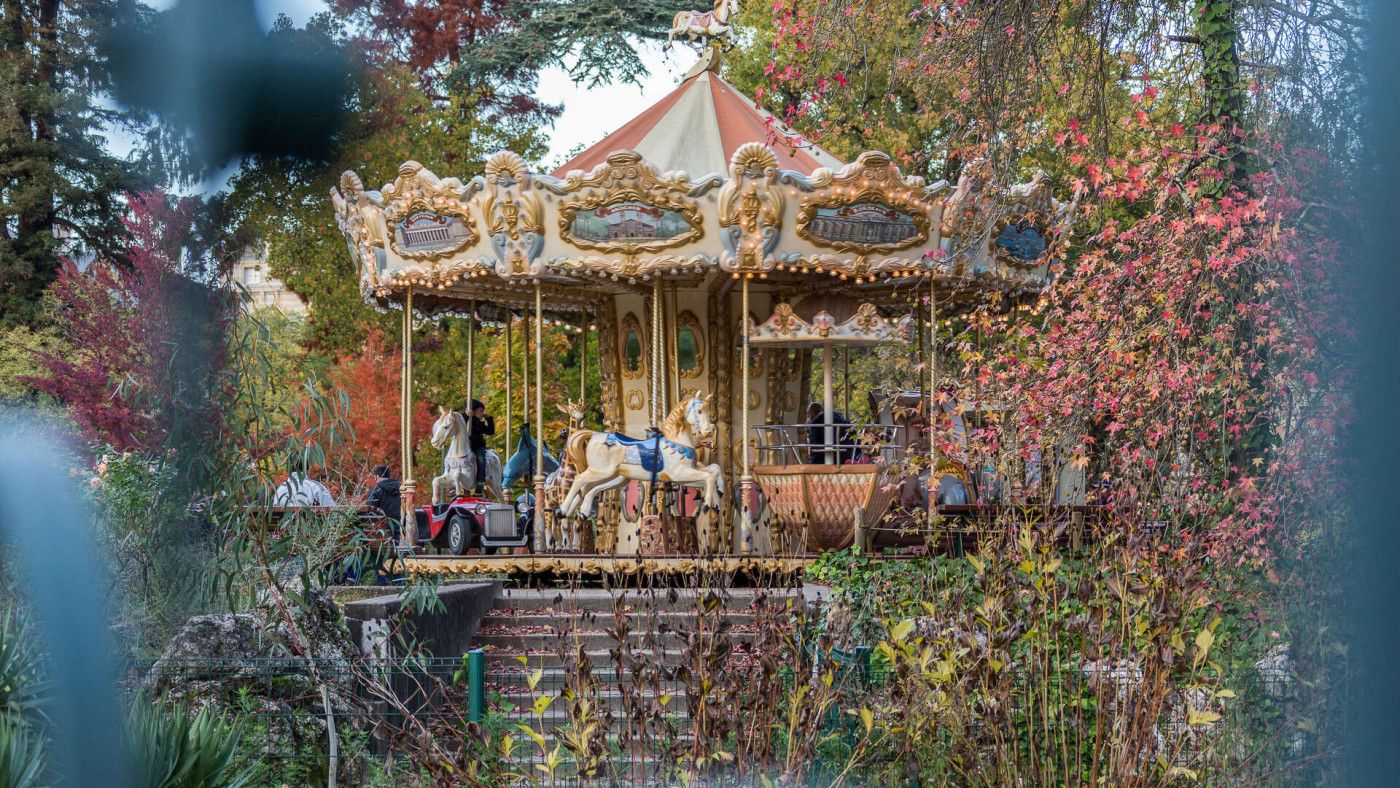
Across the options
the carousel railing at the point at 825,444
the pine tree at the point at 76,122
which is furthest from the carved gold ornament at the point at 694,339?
the pine tree at the point at 76,122

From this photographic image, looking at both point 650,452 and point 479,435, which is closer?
point 650,452

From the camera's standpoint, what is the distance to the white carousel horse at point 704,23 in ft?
57.9

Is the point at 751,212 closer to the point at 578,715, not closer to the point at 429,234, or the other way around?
the point at 429,234

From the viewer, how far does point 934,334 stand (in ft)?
46.9

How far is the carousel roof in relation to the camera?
53.4 ft

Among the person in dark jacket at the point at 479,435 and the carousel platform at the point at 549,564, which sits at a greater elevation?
the person in dark jacket at the point at 479,435

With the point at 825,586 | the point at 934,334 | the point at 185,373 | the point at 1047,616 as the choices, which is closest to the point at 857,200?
the point at 934,334

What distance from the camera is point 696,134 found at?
54.9 feet

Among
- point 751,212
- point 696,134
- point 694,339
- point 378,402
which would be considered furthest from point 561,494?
point 378,402

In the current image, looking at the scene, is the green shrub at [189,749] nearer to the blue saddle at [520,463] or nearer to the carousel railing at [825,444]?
the carousel railing at [825,444]

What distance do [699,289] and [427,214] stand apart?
10.5 feet

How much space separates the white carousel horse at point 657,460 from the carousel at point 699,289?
2cm

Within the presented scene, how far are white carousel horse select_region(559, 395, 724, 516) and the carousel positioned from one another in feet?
0.08

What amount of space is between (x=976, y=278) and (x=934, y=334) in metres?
1.61
